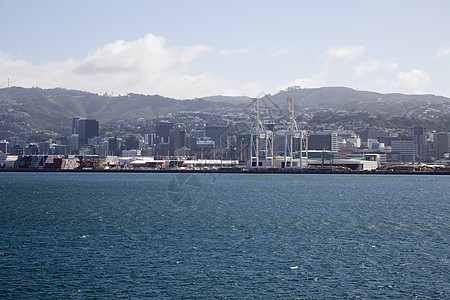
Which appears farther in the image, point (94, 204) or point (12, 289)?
point (94, 204)

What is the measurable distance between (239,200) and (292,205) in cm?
954

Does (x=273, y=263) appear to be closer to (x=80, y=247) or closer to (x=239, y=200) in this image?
(x=80, y=247)

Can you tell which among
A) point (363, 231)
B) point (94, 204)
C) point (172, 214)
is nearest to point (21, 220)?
point (172, 214)

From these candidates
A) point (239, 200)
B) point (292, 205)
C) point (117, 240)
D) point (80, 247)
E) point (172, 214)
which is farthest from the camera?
point (239, 200)

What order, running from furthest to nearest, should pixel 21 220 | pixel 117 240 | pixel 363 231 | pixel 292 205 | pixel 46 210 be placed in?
pixel 292 205 < pixel 46 210 < pixel 21 220 < pixel 363 231 < pixel 117 240

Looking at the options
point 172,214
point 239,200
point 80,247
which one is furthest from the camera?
point 239,200

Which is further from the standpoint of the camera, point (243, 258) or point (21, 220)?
point (21, 220)

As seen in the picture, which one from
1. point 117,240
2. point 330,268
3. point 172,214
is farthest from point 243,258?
point 172,214

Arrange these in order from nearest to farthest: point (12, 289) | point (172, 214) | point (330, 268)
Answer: point (12, 289) → point (330, 268) → point (172, 214)

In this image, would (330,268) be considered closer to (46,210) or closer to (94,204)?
(46,210)

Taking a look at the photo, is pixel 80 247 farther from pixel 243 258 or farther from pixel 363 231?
pixel 363 231

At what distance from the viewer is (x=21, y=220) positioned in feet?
165

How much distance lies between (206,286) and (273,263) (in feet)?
19.9

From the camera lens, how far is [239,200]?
74.4 metres
